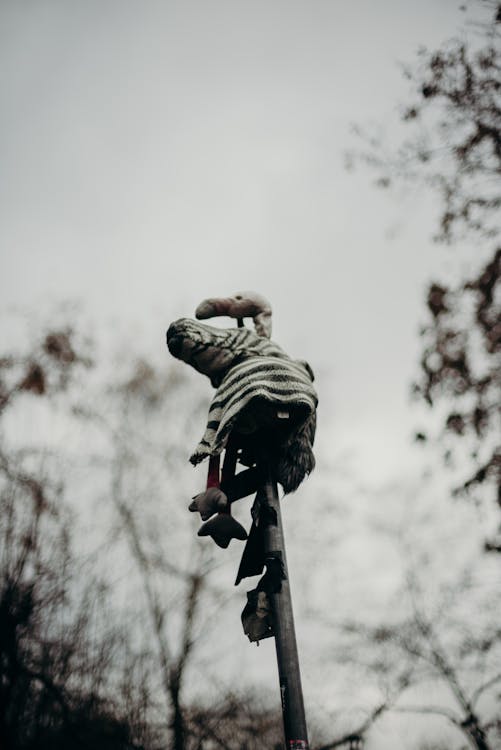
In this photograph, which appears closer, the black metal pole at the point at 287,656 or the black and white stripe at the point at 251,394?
the black metal pole at the point at 287,656

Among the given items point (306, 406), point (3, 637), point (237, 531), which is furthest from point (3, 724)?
point (306, 406)

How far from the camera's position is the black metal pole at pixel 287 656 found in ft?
6.70

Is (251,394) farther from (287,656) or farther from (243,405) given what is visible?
(287,656)

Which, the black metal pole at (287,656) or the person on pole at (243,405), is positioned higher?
the person on pole at (243,405)

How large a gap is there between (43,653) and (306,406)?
17.2 ft

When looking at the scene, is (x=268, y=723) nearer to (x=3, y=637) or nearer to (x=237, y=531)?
(x=3, y=637)

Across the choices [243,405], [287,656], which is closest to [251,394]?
[243,405]

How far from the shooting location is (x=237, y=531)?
96.8 inches

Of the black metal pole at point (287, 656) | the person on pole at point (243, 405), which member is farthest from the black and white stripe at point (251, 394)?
the black metal pole at point (287, 656)

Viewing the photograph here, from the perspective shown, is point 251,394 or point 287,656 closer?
point 287,656

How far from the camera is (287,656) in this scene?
7.14ft

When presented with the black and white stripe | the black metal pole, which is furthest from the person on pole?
the black metal pole

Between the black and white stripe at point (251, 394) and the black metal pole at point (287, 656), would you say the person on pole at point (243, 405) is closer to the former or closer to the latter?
the black and white stripe at point (251, 394)

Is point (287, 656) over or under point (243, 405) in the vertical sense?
under
